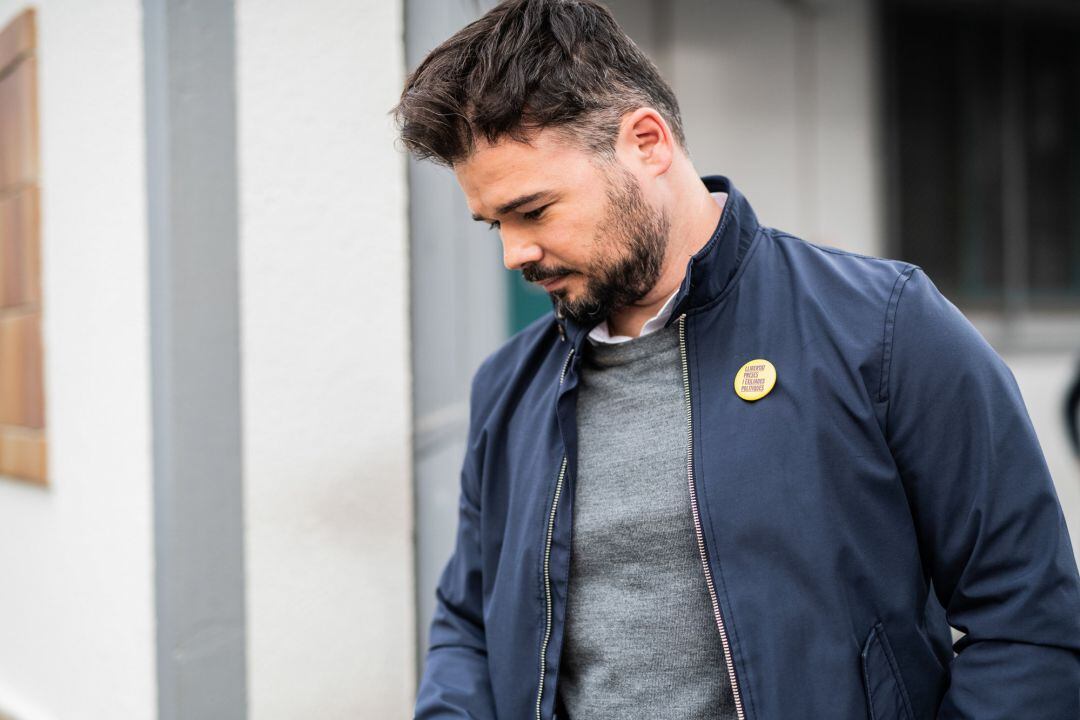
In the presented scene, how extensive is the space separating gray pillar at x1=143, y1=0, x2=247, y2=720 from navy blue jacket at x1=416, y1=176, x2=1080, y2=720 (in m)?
1.10

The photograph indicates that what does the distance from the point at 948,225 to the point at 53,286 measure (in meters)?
6.12

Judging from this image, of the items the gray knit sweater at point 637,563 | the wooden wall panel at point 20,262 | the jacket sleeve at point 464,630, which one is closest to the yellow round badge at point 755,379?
the gray knit sweater at point 637,563

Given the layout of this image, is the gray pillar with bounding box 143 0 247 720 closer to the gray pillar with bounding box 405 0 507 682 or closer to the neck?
the gray pillar with bounding box 405 0 507 682

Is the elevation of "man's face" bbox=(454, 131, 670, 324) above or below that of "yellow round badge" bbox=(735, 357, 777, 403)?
above

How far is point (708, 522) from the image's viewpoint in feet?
4.44

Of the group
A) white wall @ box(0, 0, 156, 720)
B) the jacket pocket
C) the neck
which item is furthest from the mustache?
white wall @ box(0, 0, 156, 720)

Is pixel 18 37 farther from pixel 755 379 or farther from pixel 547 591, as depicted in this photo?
pixel 755 379

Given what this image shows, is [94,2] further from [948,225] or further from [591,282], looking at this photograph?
[948,225]

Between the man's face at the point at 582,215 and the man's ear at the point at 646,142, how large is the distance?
0.03 metres

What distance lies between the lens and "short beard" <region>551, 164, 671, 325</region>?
1513 mm

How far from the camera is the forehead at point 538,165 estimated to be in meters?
1.51

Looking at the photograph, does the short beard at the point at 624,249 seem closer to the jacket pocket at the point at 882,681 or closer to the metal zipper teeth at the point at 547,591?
the metal zipper teeth at the point at 547,591

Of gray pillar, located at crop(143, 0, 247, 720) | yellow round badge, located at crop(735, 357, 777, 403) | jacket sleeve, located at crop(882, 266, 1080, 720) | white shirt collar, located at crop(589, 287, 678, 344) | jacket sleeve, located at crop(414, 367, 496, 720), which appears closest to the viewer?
jacket sleeve, located at crop(882, 266, 1080, 720)

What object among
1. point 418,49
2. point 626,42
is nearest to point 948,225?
point 418,49
